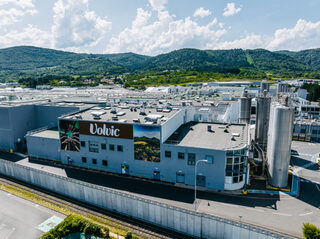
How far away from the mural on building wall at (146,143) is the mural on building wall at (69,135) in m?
14.3

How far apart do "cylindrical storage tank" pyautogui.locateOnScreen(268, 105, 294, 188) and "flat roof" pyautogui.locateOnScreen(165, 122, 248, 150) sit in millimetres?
5237

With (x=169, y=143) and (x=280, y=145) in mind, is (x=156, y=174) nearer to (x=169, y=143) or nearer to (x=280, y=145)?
(x=169, y=143)

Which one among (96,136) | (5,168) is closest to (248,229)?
(96,136)

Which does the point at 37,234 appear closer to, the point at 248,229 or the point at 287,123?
the point at 248,229

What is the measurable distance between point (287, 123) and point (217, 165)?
557 inches

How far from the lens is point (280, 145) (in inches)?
1526

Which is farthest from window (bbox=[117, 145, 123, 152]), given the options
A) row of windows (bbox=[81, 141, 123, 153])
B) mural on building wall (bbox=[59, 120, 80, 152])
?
mural on building wall (bbox=[59, 120, 80, 152])

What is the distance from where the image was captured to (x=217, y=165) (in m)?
37.5

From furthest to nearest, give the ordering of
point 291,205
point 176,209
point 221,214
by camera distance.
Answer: point 291,205, point 221,214, point 176,209

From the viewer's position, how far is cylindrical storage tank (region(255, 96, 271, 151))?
50.5 meters

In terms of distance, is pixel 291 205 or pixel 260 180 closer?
pixel 291 205

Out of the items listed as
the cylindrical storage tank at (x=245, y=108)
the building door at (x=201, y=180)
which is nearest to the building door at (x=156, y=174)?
the building door at (x=201, y=180)

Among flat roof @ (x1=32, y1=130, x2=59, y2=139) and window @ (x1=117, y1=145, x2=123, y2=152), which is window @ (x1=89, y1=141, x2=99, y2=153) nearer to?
window @ (x1=117, y1=145, x2=123, y2=152)

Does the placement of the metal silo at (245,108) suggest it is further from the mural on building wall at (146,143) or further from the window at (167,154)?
the mural on building wall at (146,143)
